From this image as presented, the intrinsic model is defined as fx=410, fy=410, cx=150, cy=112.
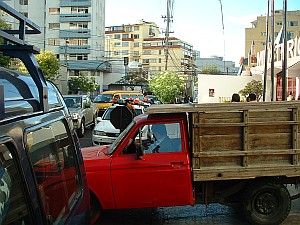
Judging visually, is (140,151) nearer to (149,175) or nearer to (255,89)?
(149,175)

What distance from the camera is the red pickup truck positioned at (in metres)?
5.35

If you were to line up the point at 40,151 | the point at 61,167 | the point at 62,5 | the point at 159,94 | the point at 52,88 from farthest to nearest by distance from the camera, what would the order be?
the point at 62,5 < the point at 159,94 < the point at 52,88 < the point at 61,167 < the point at 40,151

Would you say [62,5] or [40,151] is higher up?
[62,5]

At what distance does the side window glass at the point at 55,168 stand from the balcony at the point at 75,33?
7612 centimetres

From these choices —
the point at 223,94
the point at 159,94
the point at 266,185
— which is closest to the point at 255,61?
the point at 223,94

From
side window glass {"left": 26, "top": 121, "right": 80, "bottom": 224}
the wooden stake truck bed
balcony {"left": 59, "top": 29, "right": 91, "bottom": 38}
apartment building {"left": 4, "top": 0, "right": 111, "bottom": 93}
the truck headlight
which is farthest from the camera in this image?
balcony {"left": 59, "top": 29, "right": 91, "bottom": 38}

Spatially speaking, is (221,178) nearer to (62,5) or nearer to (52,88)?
(52,88)

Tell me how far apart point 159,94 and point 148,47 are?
8032 centimetres

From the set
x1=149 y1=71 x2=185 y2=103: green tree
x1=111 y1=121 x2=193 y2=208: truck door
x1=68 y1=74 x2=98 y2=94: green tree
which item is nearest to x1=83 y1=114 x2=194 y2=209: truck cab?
x1=111 y1=121 x2=193 y2=208: truck door

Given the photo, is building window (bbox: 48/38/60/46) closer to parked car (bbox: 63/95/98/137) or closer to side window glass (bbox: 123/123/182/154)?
parked car (bbox: 63/95/98/137)

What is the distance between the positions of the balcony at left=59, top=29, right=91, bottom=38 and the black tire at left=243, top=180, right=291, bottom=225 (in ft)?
242

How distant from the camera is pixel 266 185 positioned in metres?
5.62

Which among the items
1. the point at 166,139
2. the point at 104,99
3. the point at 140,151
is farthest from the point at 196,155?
the point at 104,99

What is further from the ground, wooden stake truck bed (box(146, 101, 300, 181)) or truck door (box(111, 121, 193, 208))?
wooden stake truck bed (box(146, 101, 300, 181))
